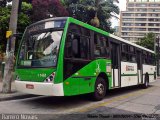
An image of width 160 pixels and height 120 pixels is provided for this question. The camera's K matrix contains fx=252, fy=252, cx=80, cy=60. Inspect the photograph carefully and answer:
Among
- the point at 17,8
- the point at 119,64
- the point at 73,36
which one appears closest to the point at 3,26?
the point at 17,8

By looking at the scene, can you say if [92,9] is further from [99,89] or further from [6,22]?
[99,89]

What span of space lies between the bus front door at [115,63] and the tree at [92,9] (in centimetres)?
1464

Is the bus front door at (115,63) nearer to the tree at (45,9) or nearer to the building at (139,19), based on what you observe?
the tree at (45,9)

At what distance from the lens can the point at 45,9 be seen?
21.2 meters

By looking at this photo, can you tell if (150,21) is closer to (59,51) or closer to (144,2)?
(144,2)

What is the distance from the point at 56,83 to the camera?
7.81m

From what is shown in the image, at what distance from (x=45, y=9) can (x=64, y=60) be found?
14.0 metres

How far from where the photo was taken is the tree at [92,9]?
26.7m

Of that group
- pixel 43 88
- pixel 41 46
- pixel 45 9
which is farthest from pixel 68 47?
pixel 45 9

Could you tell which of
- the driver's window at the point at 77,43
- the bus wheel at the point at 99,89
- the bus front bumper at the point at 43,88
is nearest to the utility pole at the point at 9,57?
the bus front bumper at the point at 43,88

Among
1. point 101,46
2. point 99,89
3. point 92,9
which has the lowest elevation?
point 99,89

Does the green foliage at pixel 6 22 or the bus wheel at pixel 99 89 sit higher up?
the green foliage at pixel 6 22

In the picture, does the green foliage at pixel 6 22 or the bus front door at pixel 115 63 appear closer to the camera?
the bus front door at pixel 115 63

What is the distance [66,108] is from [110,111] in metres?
1.49
